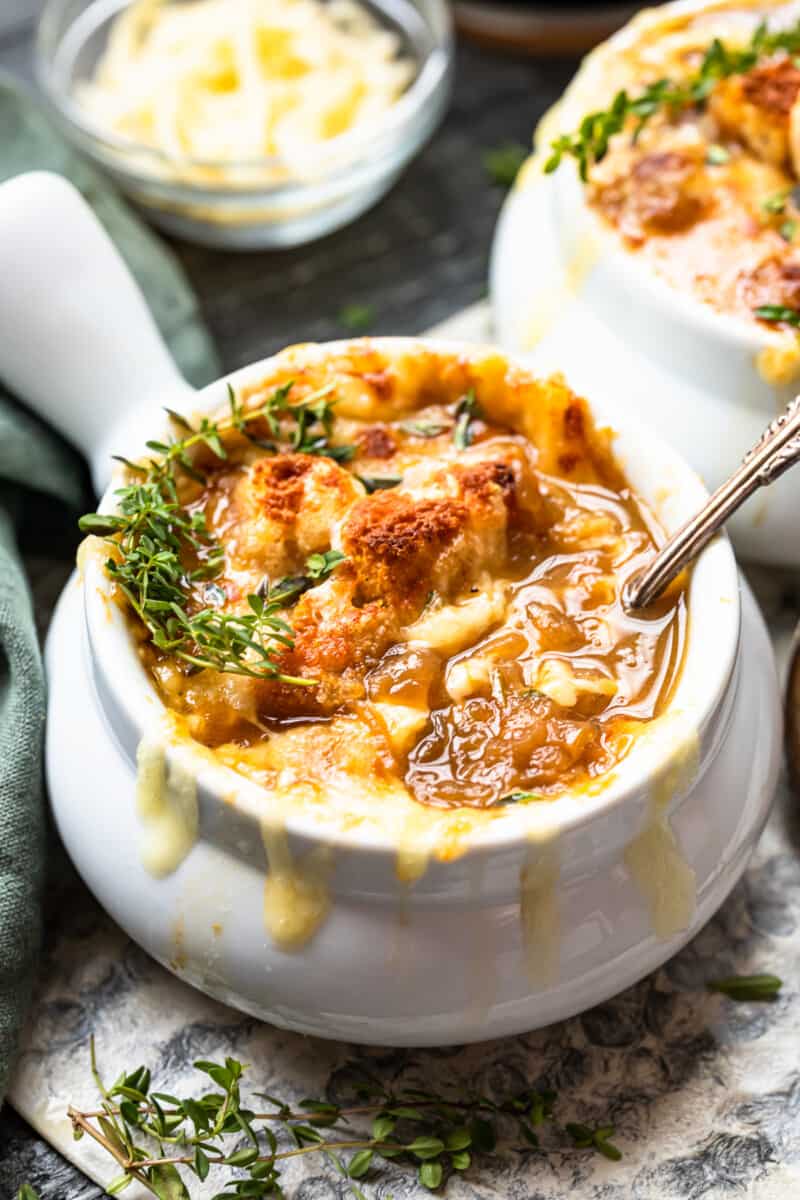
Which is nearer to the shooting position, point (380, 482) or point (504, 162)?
point (380, 482)

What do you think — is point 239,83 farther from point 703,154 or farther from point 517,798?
point 517,798

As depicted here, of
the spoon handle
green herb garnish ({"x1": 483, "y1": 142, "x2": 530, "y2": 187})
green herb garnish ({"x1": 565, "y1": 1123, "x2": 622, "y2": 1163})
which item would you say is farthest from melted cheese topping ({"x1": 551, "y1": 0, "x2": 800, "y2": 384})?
green herb garnish ({"x1": 565, "y1": 1123, "x2": 622, "y2": 1163})

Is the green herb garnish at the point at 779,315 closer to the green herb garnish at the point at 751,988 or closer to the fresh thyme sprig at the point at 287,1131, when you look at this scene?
the green herb garnish at the point at 751,988

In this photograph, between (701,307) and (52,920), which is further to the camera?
(701,307)

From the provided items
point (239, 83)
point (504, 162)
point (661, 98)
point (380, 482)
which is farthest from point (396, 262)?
point (380, 482)

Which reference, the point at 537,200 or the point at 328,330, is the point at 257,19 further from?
the point at 537,200

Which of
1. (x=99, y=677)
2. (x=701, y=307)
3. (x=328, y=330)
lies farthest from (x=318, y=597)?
(x=328, y=330)

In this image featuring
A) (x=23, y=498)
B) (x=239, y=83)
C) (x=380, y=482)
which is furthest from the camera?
(x=239, y=83)
